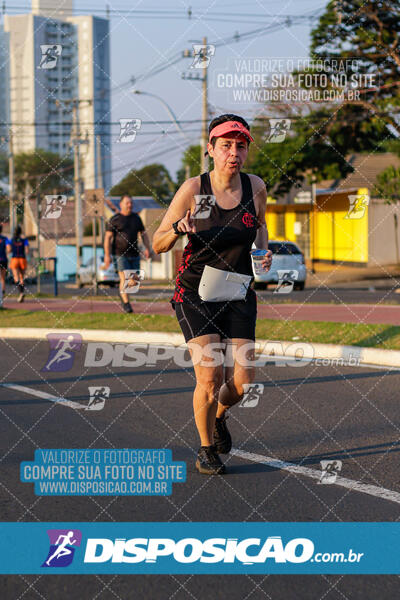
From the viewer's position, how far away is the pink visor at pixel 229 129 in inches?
206

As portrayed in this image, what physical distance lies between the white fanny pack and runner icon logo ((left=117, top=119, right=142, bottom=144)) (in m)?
4.72

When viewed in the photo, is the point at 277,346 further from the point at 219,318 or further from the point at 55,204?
Result: the point at 219,318

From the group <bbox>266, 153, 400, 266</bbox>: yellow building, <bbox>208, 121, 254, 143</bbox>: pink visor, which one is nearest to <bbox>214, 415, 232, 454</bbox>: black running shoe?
<bbox>208, 121, 254, 143</bbox>: pink visor

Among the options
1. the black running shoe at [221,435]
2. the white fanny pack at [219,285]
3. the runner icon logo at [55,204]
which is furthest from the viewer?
the runner icon logo at [55,204]

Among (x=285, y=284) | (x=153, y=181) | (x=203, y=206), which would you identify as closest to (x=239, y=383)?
(x=203, y=206)

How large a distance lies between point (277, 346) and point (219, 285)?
615 cm

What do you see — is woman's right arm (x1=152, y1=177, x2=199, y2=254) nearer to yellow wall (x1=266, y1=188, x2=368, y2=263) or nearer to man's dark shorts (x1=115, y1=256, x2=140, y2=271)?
man's dark shorts (x1=115, y1=256, x2=140, y2=271)

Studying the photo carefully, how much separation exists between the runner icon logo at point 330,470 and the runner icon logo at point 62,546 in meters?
1.61

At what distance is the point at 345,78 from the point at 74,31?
145m

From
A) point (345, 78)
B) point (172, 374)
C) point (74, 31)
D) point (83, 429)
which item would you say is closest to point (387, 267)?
point (345, 78)

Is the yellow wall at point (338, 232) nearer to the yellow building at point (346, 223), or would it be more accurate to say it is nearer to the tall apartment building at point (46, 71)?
the yellow building at point (346, 223)

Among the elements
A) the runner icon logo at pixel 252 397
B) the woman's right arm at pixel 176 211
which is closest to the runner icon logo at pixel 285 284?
the runner icon logo at pixel 252 397

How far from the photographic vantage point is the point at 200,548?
4023mm

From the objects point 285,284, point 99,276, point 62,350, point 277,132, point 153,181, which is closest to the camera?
point 62,350
